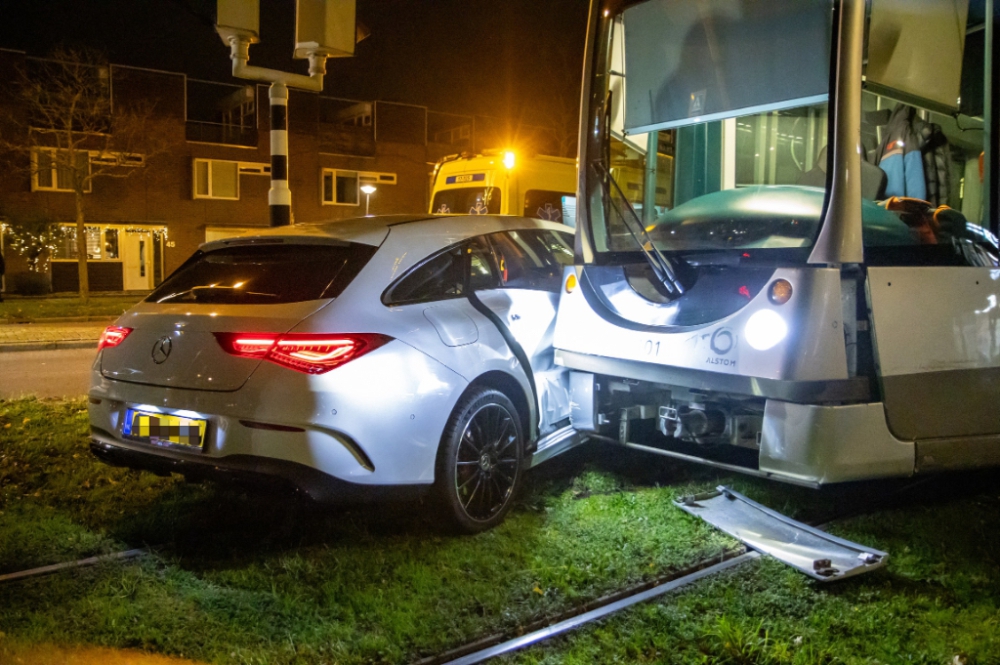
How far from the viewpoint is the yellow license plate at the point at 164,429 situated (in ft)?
13.4

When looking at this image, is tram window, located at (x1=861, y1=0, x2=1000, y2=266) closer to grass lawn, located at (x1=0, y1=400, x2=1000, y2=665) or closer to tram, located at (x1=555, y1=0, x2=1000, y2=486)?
tram, located at (x1=555, y1=0, x2=1000, y2=486)

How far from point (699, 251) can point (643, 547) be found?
5.61ft

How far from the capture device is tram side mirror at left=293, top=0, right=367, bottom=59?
25.5 feet

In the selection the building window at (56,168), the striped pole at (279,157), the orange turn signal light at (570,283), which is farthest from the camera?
the building window at (56,168)

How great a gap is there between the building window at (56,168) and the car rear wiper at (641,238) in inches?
819

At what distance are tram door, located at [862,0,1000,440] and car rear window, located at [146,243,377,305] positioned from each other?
2.69 meters

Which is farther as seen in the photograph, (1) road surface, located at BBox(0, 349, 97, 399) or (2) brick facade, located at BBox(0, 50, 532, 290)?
(2) brick facade, located at BBox(0, 50, 532, 290)

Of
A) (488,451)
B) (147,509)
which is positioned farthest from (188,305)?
(488,451)

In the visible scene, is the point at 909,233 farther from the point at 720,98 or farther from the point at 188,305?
the point at 188,305

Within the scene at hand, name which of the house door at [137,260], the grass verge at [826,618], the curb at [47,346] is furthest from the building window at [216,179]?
the grass verge at [826,618]

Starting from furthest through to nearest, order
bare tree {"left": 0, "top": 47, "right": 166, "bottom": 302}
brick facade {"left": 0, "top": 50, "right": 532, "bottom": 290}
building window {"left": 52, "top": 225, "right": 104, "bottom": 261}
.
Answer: brick facade {"left": 0, "top": 50, "right": 532, "bottom": 290} → building window {"left": 52, "top": 225, "right": 104, "bottom": 261} → bare tree {"left": 0, "top": 47, "right": 166, "bottom": 302}

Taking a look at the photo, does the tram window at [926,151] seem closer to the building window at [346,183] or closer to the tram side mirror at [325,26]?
the tram side mirror at [325,26]

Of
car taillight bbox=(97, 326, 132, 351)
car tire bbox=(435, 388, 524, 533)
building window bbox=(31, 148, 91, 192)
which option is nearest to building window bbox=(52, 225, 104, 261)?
building window bbox=(31, 148, 91, 192)

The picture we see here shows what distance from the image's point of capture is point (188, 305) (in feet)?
14.4
